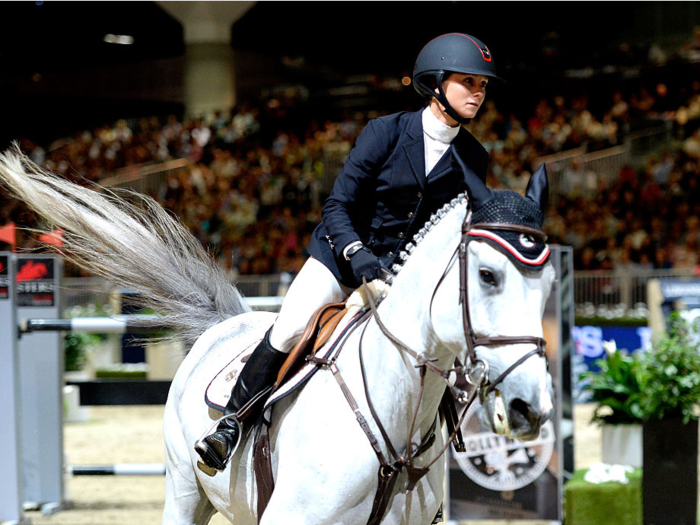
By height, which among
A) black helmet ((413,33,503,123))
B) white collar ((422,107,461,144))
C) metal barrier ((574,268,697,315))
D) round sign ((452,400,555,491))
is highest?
black helmet ((413,33,503,123))

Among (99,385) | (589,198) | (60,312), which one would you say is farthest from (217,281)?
(589,198)

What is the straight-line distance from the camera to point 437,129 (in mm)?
2291

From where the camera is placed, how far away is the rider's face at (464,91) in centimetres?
218

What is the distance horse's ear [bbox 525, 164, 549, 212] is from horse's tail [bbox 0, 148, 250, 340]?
1.75 m

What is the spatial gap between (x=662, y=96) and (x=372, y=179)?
49.2 ft

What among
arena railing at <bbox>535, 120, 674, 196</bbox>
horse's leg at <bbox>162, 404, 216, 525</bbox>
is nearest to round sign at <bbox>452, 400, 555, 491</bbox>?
horse's leg at <bbox>162, 404, 216, 525</bbox>

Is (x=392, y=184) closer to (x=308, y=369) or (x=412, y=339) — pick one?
(x=412, y=339)

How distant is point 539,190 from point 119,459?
221 inches

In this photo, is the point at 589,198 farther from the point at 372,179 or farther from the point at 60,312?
the point at 372,179

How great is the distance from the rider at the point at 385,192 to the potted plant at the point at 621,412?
2.97 m

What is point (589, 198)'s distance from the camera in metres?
13.3

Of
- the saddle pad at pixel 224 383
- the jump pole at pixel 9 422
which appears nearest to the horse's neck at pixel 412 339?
the saddle pad at pixel 224 383

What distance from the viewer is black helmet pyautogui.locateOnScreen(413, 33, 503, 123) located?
2.15 metres

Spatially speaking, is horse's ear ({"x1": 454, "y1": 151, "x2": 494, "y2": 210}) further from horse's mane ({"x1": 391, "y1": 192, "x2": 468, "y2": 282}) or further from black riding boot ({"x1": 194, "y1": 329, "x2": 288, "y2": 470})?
black riding boot ({"x1": 194, "y1": 329, "x2": 288, "y2": 470})
